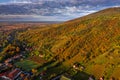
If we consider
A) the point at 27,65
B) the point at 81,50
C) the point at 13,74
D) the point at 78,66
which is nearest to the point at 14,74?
the point at 13,74

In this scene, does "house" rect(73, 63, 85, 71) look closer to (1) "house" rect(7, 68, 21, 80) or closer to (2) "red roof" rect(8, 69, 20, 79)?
(1) "house" rect(7, 68, 21, 80)

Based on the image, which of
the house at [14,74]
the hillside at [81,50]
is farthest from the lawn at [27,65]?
the house at [14,74]

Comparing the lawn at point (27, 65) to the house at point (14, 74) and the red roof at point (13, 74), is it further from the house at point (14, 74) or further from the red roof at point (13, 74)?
the red roof at point (13, 74)

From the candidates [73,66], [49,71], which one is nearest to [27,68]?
[49,71]

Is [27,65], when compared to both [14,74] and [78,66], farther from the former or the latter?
[78,66]

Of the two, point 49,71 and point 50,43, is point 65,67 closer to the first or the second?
point 49,71
